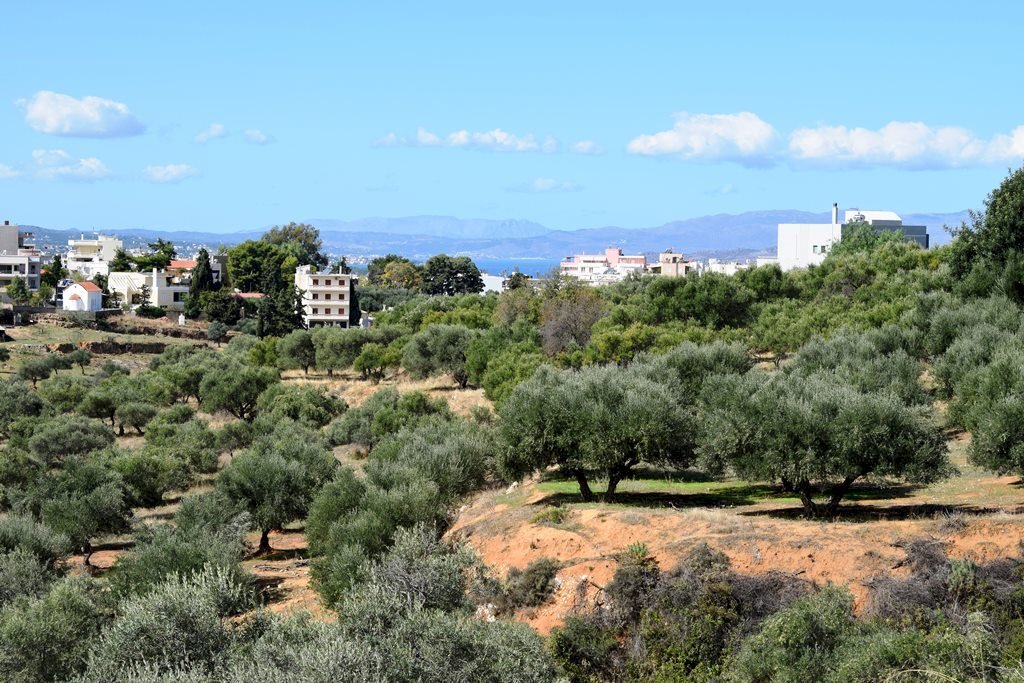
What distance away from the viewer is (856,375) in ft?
115

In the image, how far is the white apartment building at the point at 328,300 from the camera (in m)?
109

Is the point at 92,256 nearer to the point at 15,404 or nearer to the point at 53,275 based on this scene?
the point at 53,275

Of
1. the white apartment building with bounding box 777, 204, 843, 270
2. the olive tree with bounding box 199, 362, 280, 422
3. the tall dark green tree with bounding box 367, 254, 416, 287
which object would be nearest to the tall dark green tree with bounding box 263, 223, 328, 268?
the tall dark green tree with bounding box 367, 254, 416, 287

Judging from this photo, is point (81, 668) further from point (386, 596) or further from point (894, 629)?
point (894, 629)

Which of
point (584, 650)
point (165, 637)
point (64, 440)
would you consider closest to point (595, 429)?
point (584, 650)

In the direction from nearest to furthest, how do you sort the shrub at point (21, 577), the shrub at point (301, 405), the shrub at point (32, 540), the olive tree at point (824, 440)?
the olive tree at point (824, 440) → the shrub at point (21, 577) → the shrub at point (32, 540) → the shrub at point (301, 405)

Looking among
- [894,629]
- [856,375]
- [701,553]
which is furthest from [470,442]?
[894,629]

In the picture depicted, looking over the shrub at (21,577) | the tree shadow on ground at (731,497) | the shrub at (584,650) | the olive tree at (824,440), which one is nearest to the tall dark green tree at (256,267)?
the tree shadow on ground at (731,497)

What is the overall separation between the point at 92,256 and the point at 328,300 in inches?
2679

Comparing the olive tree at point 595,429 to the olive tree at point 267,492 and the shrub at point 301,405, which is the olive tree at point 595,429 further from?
the shrub at point 301,405

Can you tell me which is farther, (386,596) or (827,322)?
(827,322)

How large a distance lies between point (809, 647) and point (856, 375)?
1739cm

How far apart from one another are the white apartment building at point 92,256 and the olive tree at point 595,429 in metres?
117

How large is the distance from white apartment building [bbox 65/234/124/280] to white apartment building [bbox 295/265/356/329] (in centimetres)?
3997
